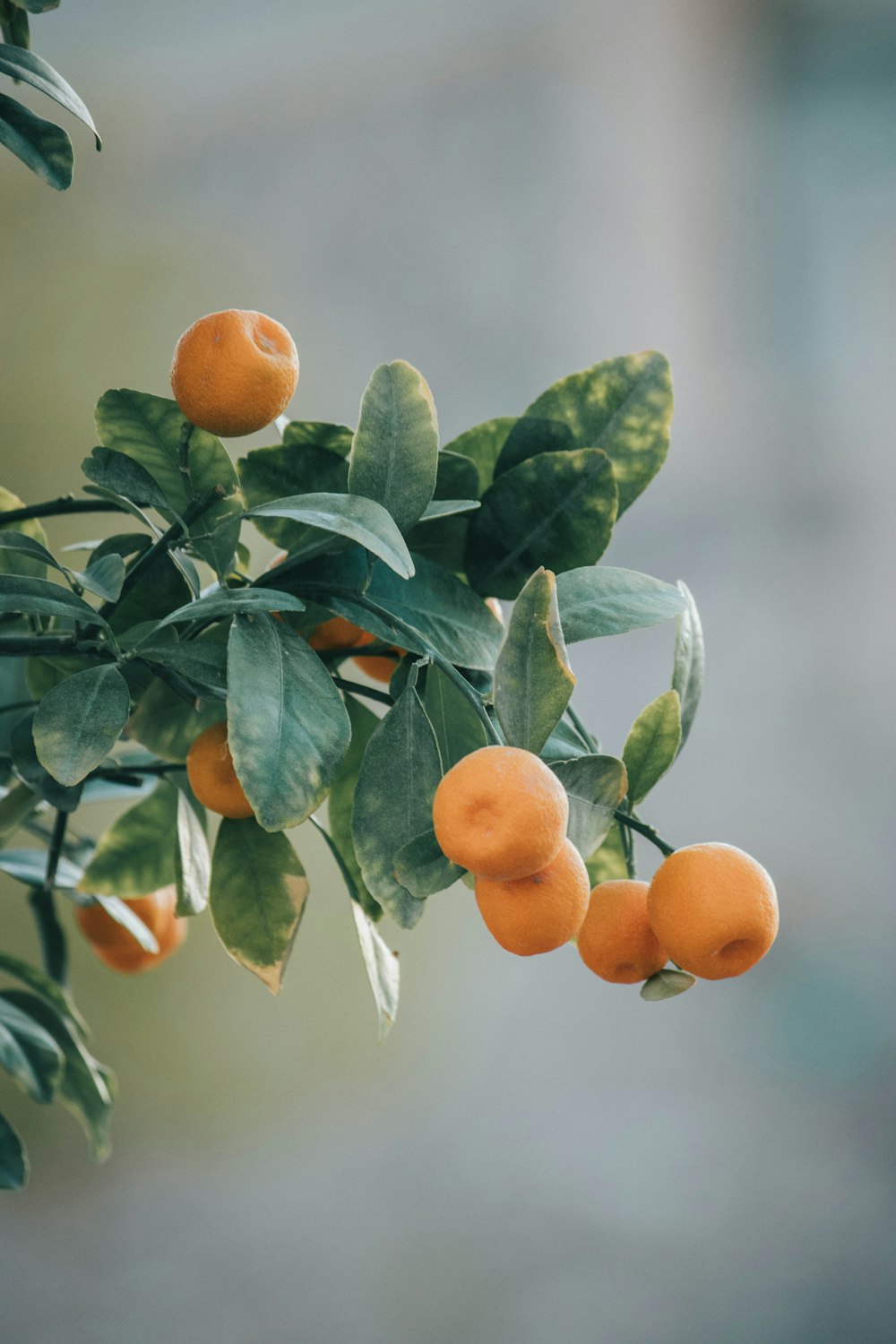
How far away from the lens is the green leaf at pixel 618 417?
1.37ft

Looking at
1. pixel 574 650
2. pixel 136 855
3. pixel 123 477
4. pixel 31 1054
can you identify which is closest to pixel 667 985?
pixel 123 477

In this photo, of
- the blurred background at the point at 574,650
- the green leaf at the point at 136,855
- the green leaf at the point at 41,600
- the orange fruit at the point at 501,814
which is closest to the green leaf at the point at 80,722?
the green leaf at the point at 41,600

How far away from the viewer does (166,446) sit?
1.44 feet

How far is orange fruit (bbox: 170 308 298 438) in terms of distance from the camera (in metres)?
0.36

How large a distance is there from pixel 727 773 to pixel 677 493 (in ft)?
1.42

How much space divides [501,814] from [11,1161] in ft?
1.57

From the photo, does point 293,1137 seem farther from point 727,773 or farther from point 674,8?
point 674,8

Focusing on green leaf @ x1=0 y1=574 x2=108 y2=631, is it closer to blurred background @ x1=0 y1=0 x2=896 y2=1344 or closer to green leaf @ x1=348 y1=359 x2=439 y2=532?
green leaf @ x1=348 y1=359 x2=439 y2=532

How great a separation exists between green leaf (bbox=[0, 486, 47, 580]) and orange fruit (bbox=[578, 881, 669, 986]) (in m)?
0.28

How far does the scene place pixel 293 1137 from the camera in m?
1.47

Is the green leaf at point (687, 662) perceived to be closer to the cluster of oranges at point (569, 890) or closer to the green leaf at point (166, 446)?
the cluster of oranges at point (569, 890)

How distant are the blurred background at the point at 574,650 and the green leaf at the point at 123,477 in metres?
1.09

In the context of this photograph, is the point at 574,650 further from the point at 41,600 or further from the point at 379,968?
the point at 41,600

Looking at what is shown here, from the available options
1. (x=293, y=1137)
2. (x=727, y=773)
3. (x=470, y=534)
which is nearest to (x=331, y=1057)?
(x=293, y=1137)
